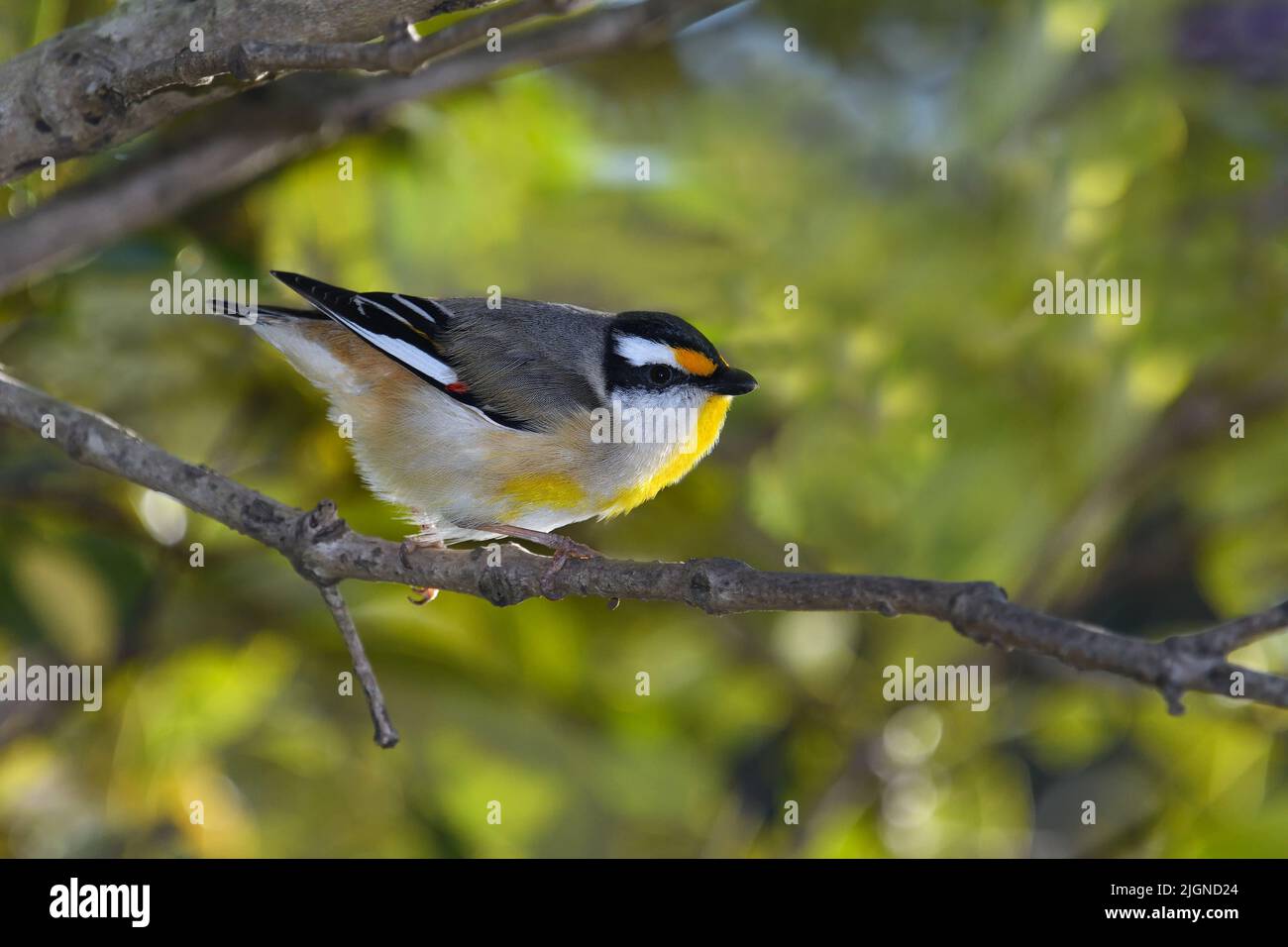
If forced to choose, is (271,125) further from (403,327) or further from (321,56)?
(321,56)

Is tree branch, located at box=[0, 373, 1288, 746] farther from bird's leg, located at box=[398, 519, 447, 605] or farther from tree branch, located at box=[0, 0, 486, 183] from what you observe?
tree branch, located at box=[0, 0, 486, 183]

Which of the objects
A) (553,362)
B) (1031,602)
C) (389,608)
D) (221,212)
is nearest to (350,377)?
(553,362)

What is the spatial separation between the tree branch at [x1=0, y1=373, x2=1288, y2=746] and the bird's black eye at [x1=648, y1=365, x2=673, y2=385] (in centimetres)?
65

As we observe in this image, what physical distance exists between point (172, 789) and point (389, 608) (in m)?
0.74

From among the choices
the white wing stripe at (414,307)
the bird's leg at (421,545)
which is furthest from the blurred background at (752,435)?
the white wing stripe at (414,307)

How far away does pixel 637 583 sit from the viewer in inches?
63.9

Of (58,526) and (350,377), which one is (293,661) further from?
(350,377)

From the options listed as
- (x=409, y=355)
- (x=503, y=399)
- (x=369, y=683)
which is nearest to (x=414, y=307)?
(x=409, y=355)

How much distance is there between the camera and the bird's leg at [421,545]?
1.91m

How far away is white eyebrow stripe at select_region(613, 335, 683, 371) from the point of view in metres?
2.57

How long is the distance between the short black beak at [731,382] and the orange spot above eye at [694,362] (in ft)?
0.07

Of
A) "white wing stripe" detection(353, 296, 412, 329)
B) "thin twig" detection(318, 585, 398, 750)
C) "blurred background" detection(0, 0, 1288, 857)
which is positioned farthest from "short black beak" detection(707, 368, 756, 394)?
"thin twig" detection(318, 585, 398, 750)

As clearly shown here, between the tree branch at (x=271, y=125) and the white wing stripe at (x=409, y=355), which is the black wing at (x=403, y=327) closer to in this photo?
the white wing stripe at (x=409, y=355)

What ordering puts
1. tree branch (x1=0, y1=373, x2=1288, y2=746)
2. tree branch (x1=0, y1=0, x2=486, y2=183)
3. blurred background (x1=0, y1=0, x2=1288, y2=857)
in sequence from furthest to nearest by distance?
blurred background (x1=0, y1=0, x2=1288, y2=857), tree branch (x1=0, y1=0, x2=486, y2=183), tree branch (x1=0, y1=373, x2=1288, y2=746)
